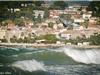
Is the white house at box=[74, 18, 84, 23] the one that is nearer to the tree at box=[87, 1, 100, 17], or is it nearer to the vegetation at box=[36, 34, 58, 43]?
the tree at box=[87, 1, 100, 17]

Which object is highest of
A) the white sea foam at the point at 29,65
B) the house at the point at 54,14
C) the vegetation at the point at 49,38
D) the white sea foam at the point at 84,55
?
the house at the point at 54,14

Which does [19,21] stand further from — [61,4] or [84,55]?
[84,55]

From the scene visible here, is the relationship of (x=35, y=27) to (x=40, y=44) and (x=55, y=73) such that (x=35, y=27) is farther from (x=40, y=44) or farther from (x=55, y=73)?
(x=55, y=73)

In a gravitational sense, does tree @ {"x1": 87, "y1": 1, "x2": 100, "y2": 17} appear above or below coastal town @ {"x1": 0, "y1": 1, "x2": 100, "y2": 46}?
above

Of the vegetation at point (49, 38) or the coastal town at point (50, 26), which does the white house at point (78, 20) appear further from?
the vegetation at point (49, 38)

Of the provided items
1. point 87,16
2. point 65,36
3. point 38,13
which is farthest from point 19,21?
point 87,16

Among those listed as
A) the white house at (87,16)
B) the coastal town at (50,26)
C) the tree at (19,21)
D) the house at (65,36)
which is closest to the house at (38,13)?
the coastal town at (50,26)

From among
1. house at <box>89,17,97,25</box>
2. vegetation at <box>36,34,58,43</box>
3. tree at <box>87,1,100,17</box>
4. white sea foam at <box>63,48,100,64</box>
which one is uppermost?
tree at <box>87,1,100,17</box>

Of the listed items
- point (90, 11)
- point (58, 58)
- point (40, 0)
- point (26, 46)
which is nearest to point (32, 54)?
point (26, 46)

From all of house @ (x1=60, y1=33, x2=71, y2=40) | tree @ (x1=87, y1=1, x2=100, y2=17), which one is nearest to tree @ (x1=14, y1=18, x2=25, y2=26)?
house @ (x1=60, y1=33, x2=71, y2=40)
